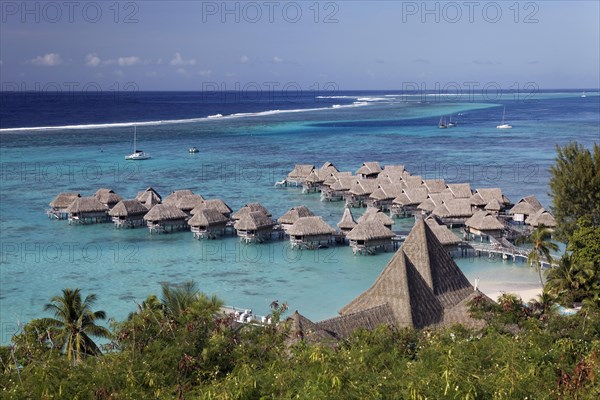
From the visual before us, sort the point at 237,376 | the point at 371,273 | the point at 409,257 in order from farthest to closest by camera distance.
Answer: the point at 371,273 → the point at 409,257 → the point at 237,376

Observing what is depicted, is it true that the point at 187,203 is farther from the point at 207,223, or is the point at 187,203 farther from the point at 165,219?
the point at 207,223

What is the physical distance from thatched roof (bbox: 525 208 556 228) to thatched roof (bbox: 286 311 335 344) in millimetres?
13558

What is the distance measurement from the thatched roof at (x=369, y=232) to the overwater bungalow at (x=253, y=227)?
323 centimetres

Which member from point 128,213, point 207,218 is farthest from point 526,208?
point 128,213

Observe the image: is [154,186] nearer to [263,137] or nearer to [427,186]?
[427,186]

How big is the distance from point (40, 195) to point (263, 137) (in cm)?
3908

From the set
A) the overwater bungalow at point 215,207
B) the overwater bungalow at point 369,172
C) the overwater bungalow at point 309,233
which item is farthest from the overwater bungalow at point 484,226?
the overwater bungalow at point 369,172

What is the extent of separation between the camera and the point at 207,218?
25.4 meters

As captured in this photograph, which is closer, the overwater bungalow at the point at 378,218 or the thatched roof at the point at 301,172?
the overwater bungalow at the point at 378,218

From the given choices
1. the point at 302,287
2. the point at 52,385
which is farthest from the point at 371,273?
the point at 52,385

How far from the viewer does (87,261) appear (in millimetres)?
22391

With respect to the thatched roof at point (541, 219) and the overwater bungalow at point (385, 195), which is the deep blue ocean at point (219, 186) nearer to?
the overwater bungalow at point (385, 195)

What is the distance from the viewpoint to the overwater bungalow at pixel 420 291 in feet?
45.1

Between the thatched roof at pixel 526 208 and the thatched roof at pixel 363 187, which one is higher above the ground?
the thatched roof at pixel 363 187
